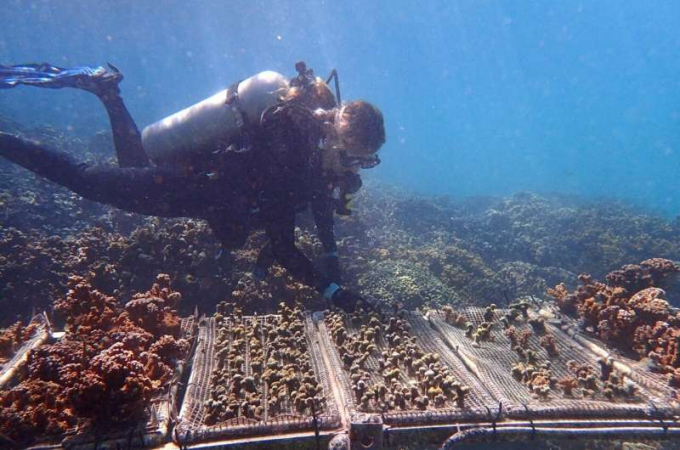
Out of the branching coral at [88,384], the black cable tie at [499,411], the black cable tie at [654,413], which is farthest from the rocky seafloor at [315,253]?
the black cable tie at [499,411]

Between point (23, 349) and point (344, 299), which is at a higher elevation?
point (344, 299)

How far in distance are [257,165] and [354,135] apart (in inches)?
59.0

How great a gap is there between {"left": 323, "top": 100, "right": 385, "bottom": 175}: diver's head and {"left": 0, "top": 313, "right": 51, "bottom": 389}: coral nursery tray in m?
4.23

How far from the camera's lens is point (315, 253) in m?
8.51

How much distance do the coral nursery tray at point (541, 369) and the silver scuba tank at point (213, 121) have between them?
421cm

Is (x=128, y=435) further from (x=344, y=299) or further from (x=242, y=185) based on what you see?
(x=242, y=185)

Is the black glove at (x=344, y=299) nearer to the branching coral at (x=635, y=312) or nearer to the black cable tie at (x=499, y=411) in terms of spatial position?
the black cable tie at (x=499, y=411)

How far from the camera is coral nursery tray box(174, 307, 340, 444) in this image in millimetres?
2971

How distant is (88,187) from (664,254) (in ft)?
64.8

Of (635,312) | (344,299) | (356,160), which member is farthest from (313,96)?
(635,312)

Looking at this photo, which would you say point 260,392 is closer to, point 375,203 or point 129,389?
point 129,389

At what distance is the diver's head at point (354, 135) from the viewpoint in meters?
4.43

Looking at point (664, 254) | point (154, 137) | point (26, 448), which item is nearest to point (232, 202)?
point (154, 137)

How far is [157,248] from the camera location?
7.23 m
